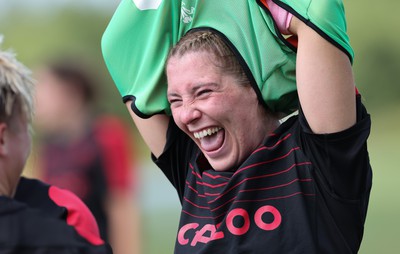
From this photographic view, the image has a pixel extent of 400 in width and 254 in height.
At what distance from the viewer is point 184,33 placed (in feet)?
10.2

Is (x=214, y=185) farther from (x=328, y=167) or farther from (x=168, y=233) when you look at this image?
(x=168, y=233)

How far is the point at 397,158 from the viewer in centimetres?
2058

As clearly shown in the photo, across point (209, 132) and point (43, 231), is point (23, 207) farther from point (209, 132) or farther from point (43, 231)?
point (209, 132)

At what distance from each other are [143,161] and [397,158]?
6.34m

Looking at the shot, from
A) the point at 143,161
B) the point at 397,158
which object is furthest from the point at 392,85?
the point at 143,161

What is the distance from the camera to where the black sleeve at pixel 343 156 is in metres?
2.71

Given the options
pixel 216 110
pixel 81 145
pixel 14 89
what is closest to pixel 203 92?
pixel 216 110

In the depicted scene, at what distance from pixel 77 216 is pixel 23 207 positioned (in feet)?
0.73

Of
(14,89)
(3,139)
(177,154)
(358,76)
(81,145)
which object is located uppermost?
(14,89)

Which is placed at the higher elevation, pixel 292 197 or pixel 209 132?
pixel 209 132

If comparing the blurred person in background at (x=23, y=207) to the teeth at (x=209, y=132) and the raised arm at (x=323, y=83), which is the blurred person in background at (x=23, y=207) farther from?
the raised arm at (x=323, y=83)

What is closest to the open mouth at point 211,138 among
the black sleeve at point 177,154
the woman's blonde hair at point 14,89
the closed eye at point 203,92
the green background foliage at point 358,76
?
the closed eye at point 203,92

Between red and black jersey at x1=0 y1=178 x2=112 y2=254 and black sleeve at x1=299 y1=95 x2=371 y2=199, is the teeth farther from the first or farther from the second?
red and black jersey at x1=0 y1=178 x2=112 y2=254

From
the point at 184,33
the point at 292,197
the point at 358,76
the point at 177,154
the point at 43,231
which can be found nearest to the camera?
the point at 43,231
